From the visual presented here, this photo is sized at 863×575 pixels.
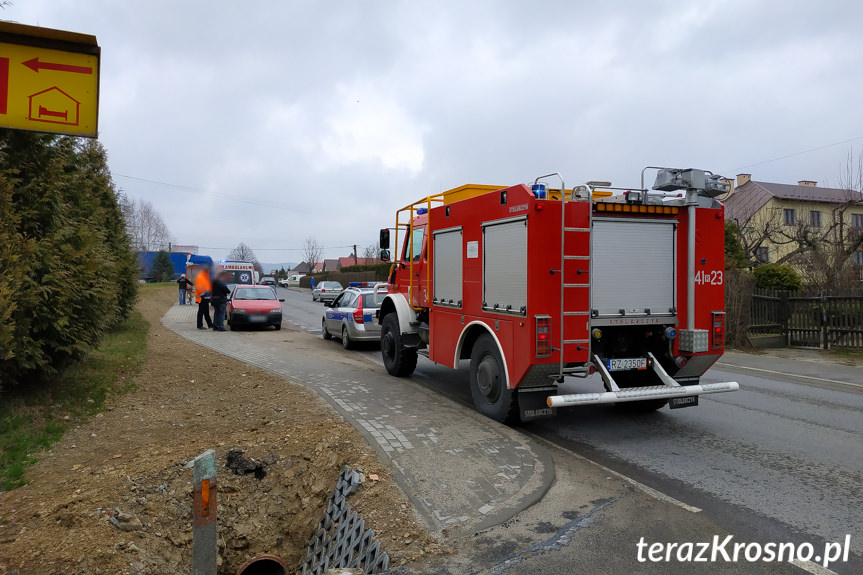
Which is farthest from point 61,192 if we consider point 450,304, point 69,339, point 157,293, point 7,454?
point 157,293

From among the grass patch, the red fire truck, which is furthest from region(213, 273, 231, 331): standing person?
the red fire truck

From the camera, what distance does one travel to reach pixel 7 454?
6074mm

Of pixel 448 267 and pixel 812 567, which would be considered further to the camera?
pixel 448 267

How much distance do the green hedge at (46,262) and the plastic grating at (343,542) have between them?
3.88m

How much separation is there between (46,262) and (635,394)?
23.2 ft

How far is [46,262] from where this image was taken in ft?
23.7

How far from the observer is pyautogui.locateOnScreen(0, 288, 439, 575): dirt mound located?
13.7 feet

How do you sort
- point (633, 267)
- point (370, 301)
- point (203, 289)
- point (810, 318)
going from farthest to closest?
point (203, 289)
point (810, 318)
point (370, 301)
point (633, 267)

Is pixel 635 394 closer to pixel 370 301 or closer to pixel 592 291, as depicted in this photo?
pixel 592 291

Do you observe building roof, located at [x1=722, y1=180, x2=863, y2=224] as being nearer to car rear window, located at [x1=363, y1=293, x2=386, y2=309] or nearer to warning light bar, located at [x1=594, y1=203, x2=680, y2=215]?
car rear window, located at [x1=363, y1=293, x2=386, y2=309]

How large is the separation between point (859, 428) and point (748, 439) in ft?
5.29

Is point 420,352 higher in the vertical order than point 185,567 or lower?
higher

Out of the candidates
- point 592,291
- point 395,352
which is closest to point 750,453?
point 592,291

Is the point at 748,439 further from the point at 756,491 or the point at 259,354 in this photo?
the point at 259,354
